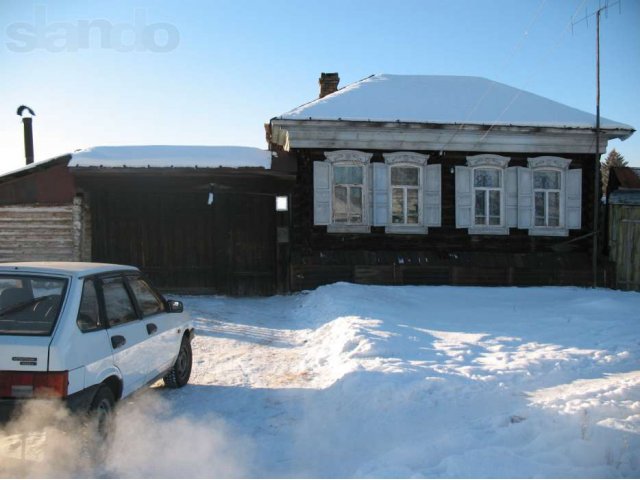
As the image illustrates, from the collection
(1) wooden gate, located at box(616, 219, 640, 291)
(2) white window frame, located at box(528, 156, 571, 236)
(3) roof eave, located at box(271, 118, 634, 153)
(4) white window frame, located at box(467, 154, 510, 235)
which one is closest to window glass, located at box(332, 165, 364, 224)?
(3) roof eave, located at box(271, 118, 634, 153)

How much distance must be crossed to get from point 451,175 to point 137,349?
11.2 metres

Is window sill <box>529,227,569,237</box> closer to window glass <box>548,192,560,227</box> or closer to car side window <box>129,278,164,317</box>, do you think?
window glass <box>548,192,560,227</box>

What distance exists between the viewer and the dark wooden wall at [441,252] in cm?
1320

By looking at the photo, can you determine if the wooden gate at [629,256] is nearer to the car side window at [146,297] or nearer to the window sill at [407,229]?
the window sill at [407,229]

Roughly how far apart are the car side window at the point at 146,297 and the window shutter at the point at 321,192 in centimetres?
818

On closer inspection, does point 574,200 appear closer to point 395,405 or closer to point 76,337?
point 395,405

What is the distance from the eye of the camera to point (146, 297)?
17.2ft

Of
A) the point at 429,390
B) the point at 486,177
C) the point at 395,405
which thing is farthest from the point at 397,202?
the point at 395,405

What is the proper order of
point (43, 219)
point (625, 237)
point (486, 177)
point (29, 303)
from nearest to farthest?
point (29, 303), point (43, 219), point (625, 237), point (486, 177)

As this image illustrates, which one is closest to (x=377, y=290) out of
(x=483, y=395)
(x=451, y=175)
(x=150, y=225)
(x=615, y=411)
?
(x=451, y=175)

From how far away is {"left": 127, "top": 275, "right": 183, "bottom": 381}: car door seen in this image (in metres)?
4.93

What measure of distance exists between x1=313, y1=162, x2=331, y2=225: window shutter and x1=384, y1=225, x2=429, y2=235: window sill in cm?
177

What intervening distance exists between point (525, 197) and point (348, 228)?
5.15 metres

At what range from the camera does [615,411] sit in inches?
172
